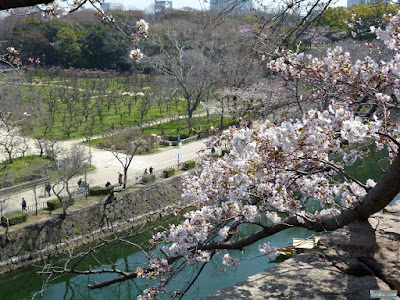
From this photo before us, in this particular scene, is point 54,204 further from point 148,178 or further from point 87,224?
point 148,178

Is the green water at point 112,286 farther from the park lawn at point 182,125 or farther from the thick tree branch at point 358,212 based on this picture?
the park lawn at point 182,125

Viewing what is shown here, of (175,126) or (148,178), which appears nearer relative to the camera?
(148,178)

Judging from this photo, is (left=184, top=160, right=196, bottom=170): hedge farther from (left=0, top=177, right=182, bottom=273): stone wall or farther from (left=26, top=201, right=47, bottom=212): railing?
(left=26, top=201, right=47, bottom=212): railing

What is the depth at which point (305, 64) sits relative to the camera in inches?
165

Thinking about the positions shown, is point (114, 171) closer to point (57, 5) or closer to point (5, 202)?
point (5, 202)

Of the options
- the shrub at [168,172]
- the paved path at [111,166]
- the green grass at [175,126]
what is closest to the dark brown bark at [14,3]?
the paved path at [111,166]

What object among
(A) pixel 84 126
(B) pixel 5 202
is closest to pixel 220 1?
(B) pixel 5 202

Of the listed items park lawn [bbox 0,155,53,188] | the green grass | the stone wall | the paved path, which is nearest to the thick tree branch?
the stone wall

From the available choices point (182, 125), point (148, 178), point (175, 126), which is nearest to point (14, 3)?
point (148, 178)

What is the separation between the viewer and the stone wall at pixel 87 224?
11398mm

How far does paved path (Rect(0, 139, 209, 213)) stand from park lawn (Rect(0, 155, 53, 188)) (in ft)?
1.75

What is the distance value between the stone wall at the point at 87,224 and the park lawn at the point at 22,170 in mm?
2415

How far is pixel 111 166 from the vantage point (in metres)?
16.2

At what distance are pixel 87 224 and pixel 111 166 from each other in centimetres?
363
